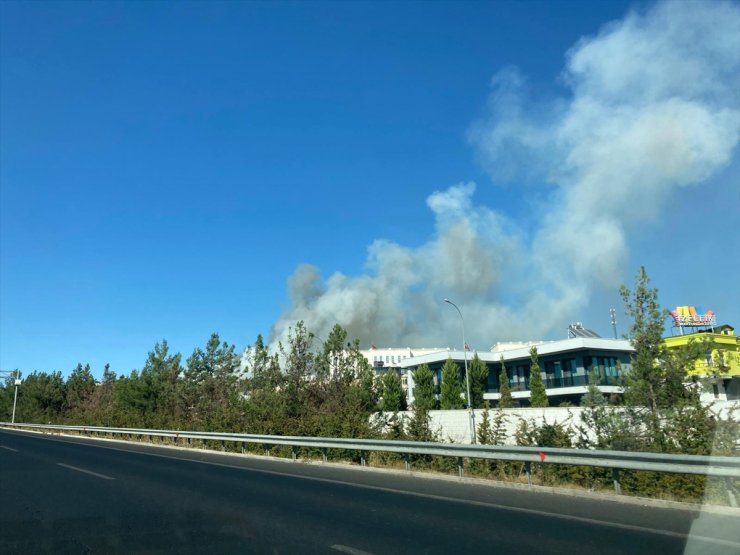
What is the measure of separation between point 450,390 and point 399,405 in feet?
20.5

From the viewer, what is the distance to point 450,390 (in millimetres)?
Result: 59188

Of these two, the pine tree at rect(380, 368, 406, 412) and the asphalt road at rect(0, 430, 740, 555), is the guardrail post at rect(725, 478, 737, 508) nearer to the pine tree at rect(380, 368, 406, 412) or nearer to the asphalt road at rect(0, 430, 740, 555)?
the asphalt road at rect(0, 430, 740, 555)

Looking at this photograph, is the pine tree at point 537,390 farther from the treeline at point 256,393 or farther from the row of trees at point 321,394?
the treeline at point 256,393

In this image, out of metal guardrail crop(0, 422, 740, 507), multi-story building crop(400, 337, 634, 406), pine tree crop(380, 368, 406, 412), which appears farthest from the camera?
pine tree crop(380, 368, 406, 412)

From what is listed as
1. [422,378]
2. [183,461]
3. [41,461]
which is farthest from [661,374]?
[422,378]

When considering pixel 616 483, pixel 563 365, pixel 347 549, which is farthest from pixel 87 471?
pixel 563 365

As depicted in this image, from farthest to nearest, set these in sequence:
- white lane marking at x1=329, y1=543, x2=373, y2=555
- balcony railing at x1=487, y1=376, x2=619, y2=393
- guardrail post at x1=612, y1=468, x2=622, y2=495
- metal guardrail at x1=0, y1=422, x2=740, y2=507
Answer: balcony railing at x1=487, y1=376, x2=619, y2=393 < guardrail post at x1=612, y1=468, x2=622, y2=495 < metal guardrail at x1=0, y1=422, x2=740, y2=507 < white lane marking at x1=329, y1=543, x2=373, y2=555

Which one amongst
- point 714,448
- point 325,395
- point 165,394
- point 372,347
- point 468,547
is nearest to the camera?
point 468,547

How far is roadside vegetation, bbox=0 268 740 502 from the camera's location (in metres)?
11.2

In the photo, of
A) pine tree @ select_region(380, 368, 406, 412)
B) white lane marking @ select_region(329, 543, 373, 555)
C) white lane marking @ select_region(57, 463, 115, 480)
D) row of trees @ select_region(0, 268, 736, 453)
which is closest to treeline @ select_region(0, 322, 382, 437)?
row of trees @ select_region(0, 268, 736, 453)

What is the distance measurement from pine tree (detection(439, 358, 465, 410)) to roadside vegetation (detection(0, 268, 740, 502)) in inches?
4.1

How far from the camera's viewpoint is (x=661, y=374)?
50.4 feet

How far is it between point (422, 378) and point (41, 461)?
153 feet

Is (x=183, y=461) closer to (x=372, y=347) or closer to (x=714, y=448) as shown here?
(x=714, y=448)
